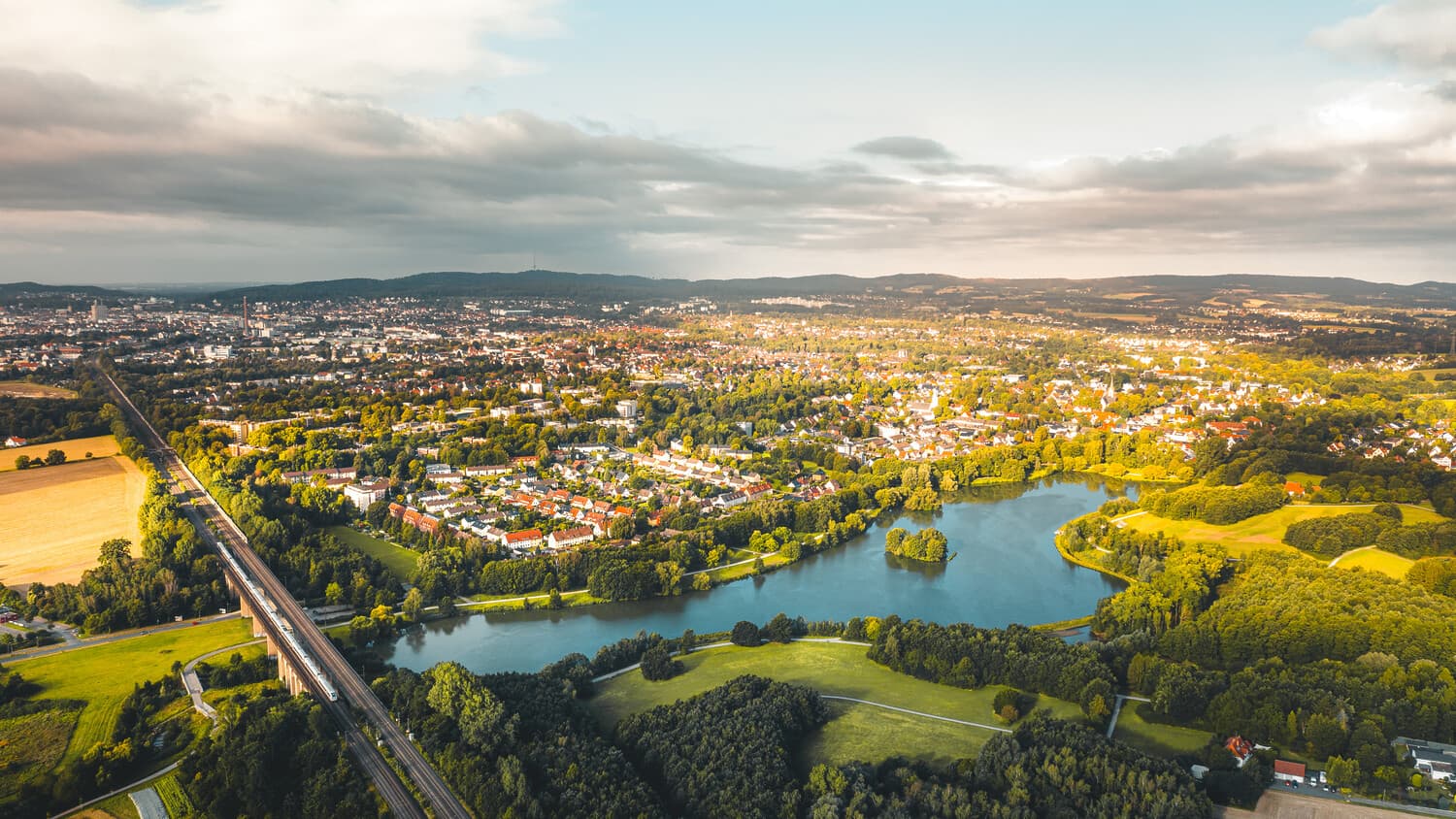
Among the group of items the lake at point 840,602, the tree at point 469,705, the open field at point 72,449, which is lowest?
the lake at point 840,602

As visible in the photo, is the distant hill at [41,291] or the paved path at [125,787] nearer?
the paved path at [125,787]

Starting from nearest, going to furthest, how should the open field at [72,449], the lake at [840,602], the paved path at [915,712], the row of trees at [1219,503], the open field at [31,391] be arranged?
1. the paved path at [915,712]
2. the lake at [840,602]
3. the row of trees at [1219,503]
4. the open field at [72,449]
5. the open field at [31,391]

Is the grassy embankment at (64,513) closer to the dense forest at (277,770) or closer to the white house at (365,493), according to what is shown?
the white house at (365,493)

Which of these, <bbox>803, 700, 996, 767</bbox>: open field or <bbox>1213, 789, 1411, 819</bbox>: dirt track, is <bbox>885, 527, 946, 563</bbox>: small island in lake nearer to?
<bbox>803, 700, 996, 767</bbox>: open field

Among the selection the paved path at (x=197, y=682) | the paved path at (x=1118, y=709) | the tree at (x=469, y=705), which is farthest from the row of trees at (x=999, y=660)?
A: the paved path at (x=197, y=682)

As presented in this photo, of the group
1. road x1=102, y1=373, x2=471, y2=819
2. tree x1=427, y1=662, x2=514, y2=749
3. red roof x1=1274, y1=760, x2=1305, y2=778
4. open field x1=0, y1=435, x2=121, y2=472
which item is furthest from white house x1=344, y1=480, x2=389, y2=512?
red roof x1=1274, y1=760, x2=1305, y2=778

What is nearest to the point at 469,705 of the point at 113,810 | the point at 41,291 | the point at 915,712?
the point at 113,810

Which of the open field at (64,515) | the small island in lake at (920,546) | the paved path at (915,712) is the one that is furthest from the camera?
the small island in lake at (920,546)
